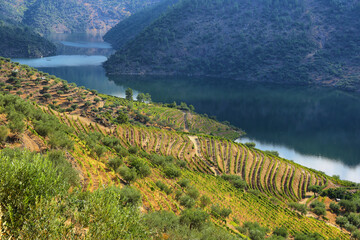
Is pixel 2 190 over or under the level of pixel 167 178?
over

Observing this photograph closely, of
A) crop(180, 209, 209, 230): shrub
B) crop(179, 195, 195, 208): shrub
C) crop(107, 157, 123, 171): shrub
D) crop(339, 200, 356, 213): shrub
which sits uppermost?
crop(180, 209, 209, 230): shrub

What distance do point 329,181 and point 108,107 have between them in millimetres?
74579

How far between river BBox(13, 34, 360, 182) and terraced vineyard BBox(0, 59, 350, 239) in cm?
2712

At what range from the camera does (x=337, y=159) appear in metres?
84.0

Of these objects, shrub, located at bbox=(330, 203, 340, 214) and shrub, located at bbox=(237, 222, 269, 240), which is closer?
shrub, located at bbox=(237, 222, 269, 240)

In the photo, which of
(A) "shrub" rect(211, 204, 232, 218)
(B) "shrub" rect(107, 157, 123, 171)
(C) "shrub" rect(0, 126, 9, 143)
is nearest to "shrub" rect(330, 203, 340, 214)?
(A) "shrub" rect(211, 204, 232, 218)

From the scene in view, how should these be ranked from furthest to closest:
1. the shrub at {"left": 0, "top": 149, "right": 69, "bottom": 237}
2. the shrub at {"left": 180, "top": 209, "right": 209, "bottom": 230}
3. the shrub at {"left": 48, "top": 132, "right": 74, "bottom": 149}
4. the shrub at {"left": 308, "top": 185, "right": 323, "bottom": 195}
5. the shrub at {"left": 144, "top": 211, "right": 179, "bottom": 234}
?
the shrub at {"left": 308, "top": 185, "right": 323, "bottom": 195} → the shrub at {"left": 48, "top": 132, "right": 74, "bottom": 149} → the shrub at {"left": 180, "top": 209, "right": 209, "bottom": 230} → the shrub at {"left": 144, "top": 211, "right": 179, "bottom": 234} → the shrub at {"left": 0, "top": 149, "right": 69, "bottom": 237}

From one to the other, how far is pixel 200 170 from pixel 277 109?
96.5 metres

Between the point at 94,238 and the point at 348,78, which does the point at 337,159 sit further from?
the point at 348,78

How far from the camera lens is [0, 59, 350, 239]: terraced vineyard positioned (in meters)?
25.8

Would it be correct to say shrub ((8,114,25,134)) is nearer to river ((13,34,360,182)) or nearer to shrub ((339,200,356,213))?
shrub ((339,200,356,213))

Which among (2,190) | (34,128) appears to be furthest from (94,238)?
(34,128)

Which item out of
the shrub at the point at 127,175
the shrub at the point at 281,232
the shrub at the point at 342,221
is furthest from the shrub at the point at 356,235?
the shrub at the point at 127,175

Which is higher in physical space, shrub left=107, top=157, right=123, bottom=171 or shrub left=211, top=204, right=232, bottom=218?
shrub left=107, top=157, right=123, bottom=171
